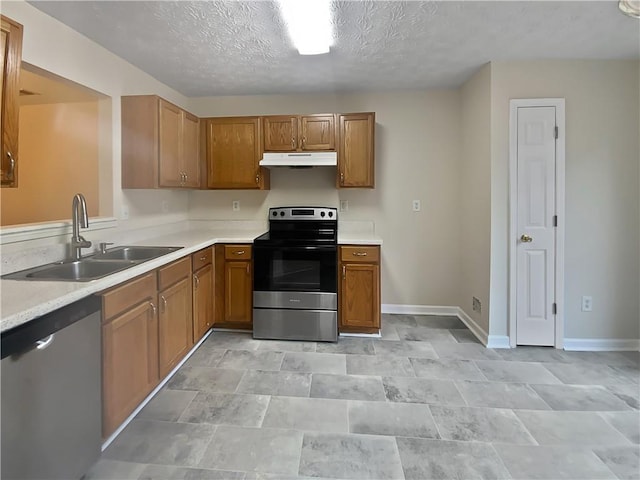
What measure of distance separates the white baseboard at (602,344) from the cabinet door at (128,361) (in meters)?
3.22

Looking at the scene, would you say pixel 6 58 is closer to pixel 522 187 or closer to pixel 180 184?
pixel 180 184

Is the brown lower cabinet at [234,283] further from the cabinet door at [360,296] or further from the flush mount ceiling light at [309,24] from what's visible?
the flush mount ceiling light at [309,24]

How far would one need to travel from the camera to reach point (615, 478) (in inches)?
60.2

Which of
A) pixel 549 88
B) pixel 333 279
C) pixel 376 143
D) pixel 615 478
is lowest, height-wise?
pixel 615 478

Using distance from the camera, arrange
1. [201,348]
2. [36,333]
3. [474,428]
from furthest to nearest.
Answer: [201,348] → [474,428] → [36,333]

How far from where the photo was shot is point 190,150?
3.29 meters

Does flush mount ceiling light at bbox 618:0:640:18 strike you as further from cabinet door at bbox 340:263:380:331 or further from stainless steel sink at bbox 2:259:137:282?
stainless steel sink at bbox 2:259:137:282

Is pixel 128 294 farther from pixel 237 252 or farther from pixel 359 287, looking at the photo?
pixel 359 287

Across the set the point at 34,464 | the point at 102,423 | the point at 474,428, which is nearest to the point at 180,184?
the point at 102,423

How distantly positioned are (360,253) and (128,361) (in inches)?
76.7

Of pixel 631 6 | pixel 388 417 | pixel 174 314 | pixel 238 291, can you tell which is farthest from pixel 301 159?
pixel 631 6

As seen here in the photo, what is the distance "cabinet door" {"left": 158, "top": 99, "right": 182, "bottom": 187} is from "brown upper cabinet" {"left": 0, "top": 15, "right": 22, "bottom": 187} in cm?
118

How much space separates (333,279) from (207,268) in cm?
112

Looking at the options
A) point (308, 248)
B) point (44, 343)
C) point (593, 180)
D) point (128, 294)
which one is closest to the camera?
point (44, 343)
